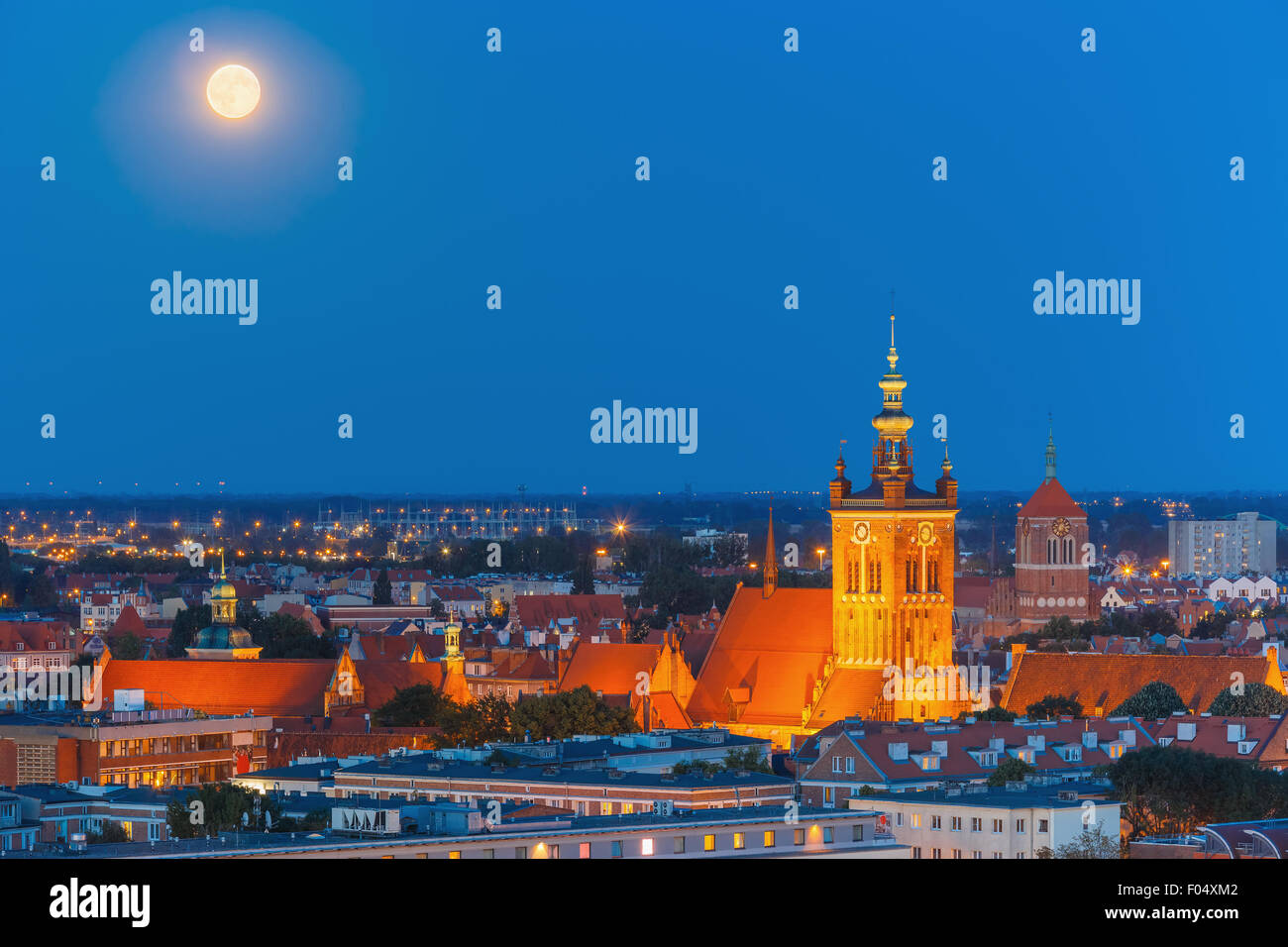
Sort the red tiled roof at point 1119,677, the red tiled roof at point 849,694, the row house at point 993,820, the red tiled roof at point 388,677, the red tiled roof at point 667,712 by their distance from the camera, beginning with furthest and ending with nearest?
the red tiled roof at point 388,677 < the red tiled roof at point 667,712 < the red tiled roof at point 849,694 < the red tiled roof at point 1119,677 < the row house at point 993,820

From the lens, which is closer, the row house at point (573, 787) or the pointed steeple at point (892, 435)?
the row house at point (573, 787)

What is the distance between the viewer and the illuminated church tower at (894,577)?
71.3 meters

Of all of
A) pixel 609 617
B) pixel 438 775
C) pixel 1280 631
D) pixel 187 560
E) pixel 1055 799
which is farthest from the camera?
pixel 187 560

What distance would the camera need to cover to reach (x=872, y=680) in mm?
70500

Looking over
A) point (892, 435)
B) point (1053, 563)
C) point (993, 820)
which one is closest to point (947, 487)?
point (892, 435)

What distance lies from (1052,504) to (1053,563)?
3.23 m

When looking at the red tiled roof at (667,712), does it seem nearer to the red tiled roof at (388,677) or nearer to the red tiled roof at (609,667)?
the red tiled roof at (609,667)

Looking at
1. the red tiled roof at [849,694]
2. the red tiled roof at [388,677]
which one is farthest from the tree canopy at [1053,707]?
the red tiled roof at [388,677]

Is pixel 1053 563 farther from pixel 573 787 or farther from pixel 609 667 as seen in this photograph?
pixel 573 787

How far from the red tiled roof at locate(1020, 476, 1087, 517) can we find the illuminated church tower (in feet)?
194
